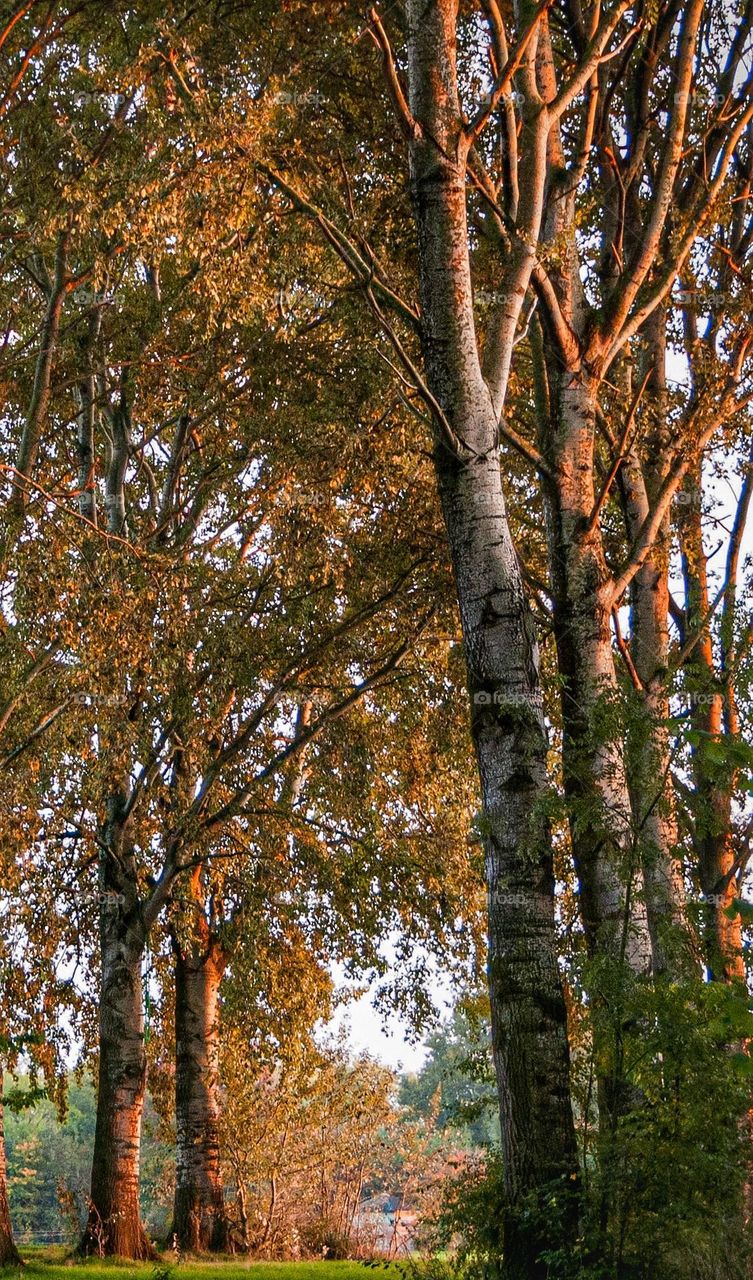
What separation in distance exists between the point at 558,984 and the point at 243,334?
9356mm

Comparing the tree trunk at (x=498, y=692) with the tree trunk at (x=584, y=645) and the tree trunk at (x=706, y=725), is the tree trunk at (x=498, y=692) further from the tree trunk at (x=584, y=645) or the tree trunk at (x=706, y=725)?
the tree trunk at (x=706, y=725)

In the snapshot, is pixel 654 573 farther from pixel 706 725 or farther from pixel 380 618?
pixel 380 618

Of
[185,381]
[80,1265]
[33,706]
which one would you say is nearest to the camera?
[33,706]

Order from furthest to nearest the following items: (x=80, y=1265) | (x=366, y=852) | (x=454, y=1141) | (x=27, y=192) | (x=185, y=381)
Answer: (x=454, y=1141) → (x=366, y=852) → (x=185, y=381) → (x=80, y=1265) → (x=27, y=192)

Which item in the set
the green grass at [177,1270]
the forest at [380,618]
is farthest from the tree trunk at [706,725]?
the green grass at [177,1270]

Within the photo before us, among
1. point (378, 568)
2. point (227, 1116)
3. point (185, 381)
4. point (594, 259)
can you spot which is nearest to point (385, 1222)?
point (227, 1116)

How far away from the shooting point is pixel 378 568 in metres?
14.1

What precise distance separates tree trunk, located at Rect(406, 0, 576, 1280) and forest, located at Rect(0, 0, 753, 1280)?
0.03 m

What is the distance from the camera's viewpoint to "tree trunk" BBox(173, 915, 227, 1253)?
57.0ft

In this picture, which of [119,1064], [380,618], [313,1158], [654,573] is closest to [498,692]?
[654,573]

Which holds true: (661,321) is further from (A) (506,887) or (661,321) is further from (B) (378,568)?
(A) (506,887)

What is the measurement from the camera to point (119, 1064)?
52.3 feet

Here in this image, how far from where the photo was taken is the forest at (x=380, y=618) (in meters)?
6.82

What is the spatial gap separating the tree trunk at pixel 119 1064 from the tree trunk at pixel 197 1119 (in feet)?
3.10
